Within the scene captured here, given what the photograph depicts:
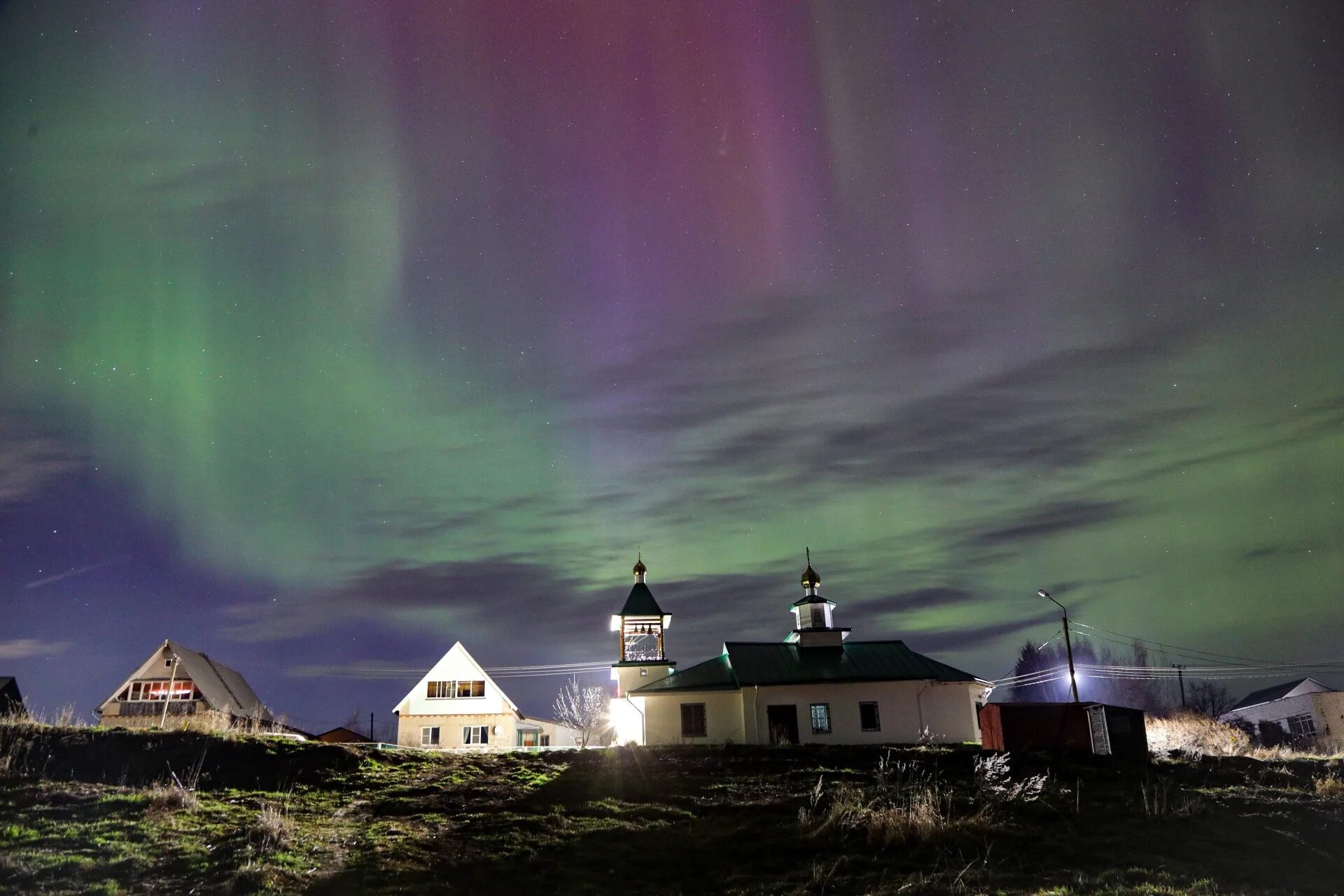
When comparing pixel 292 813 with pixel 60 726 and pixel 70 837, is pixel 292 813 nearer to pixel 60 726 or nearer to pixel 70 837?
pixel 70 837

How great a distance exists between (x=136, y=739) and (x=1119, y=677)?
16317 cm

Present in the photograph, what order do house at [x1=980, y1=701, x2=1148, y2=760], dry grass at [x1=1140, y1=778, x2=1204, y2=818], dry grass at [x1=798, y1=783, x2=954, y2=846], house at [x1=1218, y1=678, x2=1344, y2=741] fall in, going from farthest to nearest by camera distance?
house at [x1=1218, y1=678, x2=1344, y2=741] → house at [x1=980, y1=701, x2=1148, y2=760] → dry grass at [x1=1140, y1=778, x2=1204, y2=818] → dry grass at [x1=798, y1=783, x2=954, y2=846]

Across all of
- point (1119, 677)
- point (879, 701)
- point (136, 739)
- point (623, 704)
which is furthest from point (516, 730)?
point (1119, 677)

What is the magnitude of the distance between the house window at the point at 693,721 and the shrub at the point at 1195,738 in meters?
19.9

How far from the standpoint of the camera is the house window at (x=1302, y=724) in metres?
80.2

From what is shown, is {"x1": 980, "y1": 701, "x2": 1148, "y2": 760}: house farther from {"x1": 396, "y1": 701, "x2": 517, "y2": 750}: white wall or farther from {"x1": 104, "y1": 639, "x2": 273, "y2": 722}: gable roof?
{"x1": 104, "y1": 639, "x2": 273, "y2": 722}: gable roof

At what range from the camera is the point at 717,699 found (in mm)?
45156

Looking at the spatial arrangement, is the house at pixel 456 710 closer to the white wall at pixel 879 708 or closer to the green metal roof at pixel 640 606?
the green metal roof at pixel 640 606

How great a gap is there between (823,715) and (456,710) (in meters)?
24.5

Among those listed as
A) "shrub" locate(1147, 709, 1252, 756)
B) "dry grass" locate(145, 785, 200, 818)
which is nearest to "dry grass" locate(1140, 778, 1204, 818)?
"shrub" locate(1147, 709, 1252, 756)

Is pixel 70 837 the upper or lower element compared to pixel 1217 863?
upper

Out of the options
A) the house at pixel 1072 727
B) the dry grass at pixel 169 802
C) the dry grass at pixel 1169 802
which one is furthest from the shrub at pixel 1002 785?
the dry grass at pixel 169 802

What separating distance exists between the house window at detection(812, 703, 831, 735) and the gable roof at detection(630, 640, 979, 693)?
1.15m

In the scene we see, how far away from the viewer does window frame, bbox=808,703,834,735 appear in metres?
44.6
